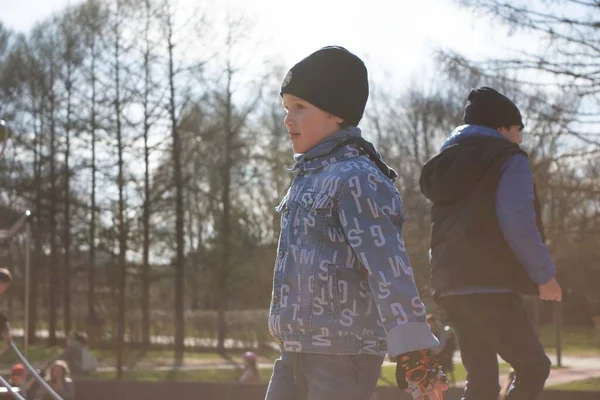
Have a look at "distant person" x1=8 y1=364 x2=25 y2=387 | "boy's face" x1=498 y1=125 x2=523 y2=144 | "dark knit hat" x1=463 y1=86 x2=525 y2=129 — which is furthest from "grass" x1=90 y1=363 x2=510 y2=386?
"dark knit hat" x1=463 y1=86 x2=525 y2=129

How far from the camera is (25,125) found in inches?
1292

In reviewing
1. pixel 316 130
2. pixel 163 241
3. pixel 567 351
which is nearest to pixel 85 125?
pixel 163 241

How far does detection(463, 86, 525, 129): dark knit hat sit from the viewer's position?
5.11 m

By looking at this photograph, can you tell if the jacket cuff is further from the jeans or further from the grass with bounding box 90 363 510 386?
the grass with bounding box 90 363 510 386

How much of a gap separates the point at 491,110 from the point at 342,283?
2.25 metres

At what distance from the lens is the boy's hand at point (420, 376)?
2900mm

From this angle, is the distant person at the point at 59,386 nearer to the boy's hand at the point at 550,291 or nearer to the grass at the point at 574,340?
the boy's hand at the point at 550,291

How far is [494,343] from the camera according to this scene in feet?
15.3

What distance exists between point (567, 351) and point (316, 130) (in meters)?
29.4

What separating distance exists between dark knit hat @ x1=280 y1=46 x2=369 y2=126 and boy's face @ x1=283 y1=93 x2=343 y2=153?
0.02 meters

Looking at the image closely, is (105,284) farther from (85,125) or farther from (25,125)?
(25,125)

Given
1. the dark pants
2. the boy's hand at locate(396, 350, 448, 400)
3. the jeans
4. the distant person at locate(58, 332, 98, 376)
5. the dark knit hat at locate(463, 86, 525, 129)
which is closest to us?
the boy's hand at locate(396, 350, 448, 400)

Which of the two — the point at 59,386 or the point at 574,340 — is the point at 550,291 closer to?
the point at 59,386

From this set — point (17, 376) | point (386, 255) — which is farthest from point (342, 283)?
point (17, 376)
